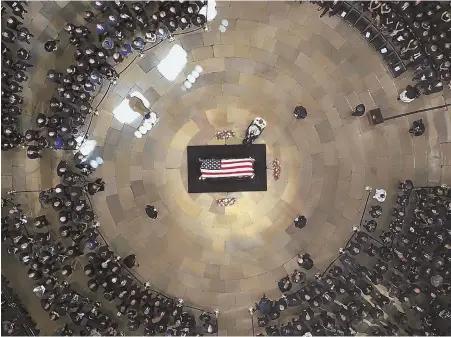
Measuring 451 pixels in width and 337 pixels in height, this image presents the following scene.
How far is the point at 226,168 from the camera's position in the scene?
720 inches

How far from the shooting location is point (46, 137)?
1861 cm

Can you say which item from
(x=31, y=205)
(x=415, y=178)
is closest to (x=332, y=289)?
(x=415, y=178)

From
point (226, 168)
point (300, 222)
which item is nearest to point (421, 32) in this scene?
point (300, 222)

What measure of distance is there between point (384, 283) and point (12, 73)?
1693cm

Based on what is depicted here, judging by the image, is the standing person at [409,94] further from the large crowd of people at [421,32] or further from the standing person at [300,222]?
the standing person at [300,222]

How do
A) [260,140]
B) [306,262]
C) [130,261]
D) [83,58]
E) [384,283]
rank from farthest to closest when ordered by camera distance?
1. [260,140]
2. [384,283]
3. [306,262]
4. [130,261]
5. [83,58]

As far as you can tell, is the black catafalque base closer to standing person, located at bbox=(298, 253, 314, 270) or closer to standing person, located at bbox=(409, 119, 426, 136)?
standing person, located at bbox=(298, 253, 314, 270)

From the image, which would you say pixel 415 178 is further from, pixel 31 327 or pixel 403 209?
pixel 31 327

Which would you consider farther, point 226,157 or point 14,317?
point 226,157

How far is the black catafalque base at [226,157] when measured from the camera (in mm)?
19125

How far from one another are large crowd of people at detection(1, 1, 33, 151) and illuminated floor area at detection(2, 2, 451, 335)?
5.44 feet

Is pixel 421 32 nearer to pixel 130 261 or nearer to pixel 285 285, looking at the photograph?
pixel 285 285

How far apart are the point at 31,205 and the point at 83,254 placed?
9.38 feet

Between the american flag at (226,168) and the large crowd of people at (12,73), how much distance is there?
7308 millimetres
